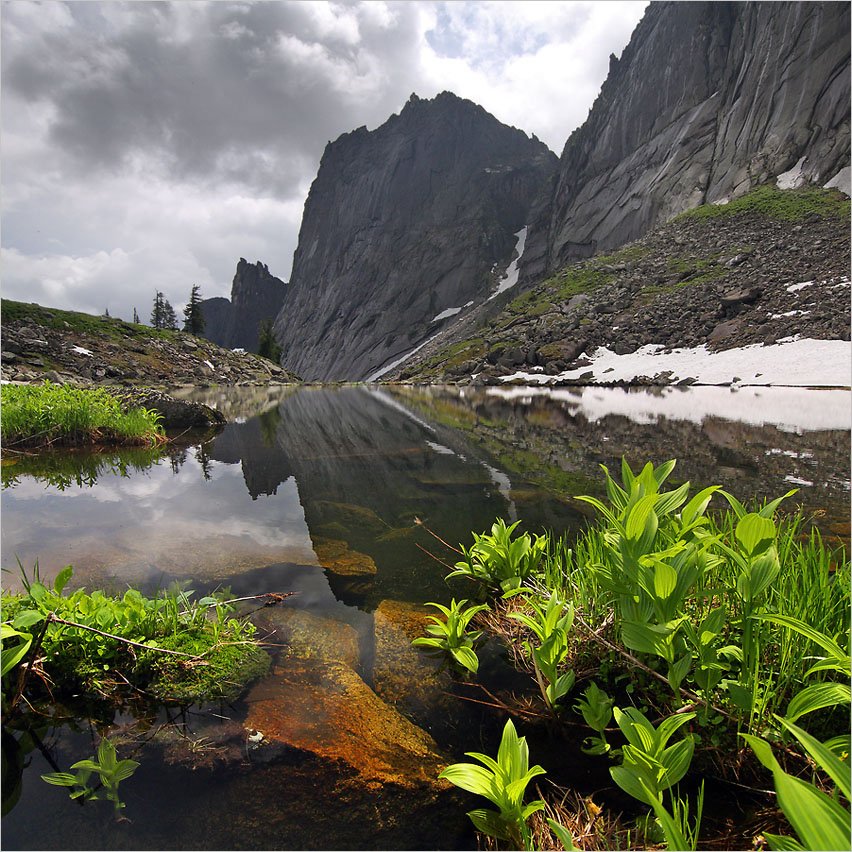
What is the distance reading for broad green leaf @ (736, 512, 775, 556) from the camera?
7.04ft

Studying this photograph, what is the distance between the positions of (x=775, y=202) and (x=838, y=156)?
12835 mm

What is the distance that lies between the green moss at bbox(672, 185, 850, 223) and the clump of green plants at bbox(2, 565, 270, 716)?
76.4 meters

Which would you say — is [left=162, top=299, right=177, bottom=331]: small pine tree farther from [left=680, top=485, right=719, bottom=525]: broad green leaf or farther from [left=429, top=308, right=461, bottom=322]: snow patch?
[left=680, top=485, right=719, bottom=525]: broad green leaf

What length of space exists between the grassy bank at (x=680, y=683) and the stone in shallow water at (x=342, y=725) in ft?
1.64

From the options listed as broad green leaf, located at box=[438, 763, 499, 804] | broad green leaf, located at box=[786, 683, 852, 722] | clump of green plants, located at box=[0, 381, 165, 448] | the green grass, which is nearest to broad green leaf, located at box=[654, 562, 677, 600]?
broad green leaf, located at box=[786, 683, 852, 722]

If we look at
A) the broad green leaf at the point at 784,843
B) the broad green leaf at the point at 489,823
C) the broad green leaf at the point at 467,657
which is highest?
the broad green leaf at the point at 784,843

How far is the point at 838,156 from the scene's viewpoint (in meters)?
67.4

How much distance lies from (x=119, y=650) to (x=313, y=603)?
1.45 m

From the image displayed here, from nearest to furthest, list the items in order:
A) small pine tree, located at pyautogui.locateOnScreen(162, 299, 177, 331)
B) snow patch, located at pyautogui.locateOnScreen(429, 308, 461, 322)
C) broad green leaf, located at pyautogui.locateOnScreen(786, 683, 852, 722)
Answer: broad green leaf, located at pyautogui.locateOnScreen(786, 683, 852, 722) → small pine tree, located at pyautogui.locateOnScreen(162, 299, 177, 331) → snow patch, located at pyautogui.locateOnScreen(429, 308, 461, 322)

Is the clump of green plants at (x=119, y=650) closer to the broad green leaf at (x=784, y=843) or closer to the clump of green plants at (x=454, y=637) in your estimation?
the clump of green plants at (x=454, y=637)

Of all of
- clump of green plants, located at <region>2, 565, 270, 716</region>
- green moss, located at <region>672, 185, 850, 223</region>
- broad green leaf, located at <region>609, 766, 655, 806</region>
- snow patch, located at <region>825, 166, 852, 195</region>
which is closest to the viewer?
broad green leaf, located at <region>609, 766, 655, 806</region>

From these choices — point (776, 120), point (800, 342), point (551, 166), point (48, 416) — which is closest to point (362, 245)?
point (551, 166)

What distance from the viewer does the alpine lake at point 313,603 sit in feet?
6.28

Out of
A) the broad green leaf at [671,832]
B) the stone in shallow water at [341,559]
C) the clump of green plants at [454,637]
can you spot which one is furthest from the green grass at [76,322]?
the broad green leaf at [671,832]
